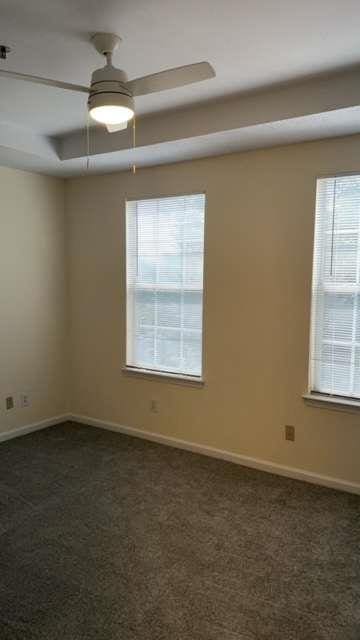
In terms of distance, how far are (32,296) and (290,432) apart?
8.52 ft

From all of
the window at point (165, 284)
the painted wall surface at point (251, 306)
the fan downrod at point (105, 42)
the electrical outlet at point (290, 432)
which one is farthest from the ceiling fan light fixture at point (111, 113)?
the electrical outlet at point (290, 432)

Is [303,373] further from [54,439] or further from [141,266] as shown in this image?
[54,439]

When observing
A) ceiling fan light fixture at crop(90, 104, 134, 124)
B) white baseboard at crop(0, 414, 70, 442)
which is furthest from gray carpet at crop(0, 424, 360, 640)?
ceiling fan light fixture at crop(90, 104, 134, 124)

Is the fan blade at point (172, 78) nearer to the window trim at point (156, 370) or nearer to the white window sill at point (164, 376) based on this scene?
the window trim at point (156, 370)

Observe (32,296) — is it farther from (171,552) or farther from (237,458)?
(171,552)

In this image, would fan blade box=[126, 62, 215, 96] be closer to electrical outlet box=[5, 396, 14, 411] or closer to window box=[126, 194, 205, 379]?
window box=[126, 194, 205, 379]

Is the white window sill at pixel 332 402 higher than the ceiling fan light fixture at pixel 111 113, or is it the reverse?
the ceiling fan light fixture at pixel 111 113

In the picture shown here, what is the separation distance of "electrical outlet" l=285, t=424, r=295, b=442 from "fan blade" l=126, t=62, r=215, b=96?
2440 millimetres

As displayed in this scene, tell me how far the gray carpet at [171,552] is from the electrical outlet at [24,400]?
→ 605mm

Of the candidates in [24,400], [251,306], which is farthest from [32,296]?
[251,306]

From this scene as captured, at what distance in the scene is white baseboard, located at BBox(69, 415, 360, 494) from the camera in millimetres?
3194

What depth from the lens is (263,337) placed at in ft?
11.2

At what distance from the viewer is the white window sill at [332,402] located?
309 cm

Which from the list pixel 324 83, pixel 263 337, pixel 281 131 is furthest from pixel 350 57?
pixel 263 337
